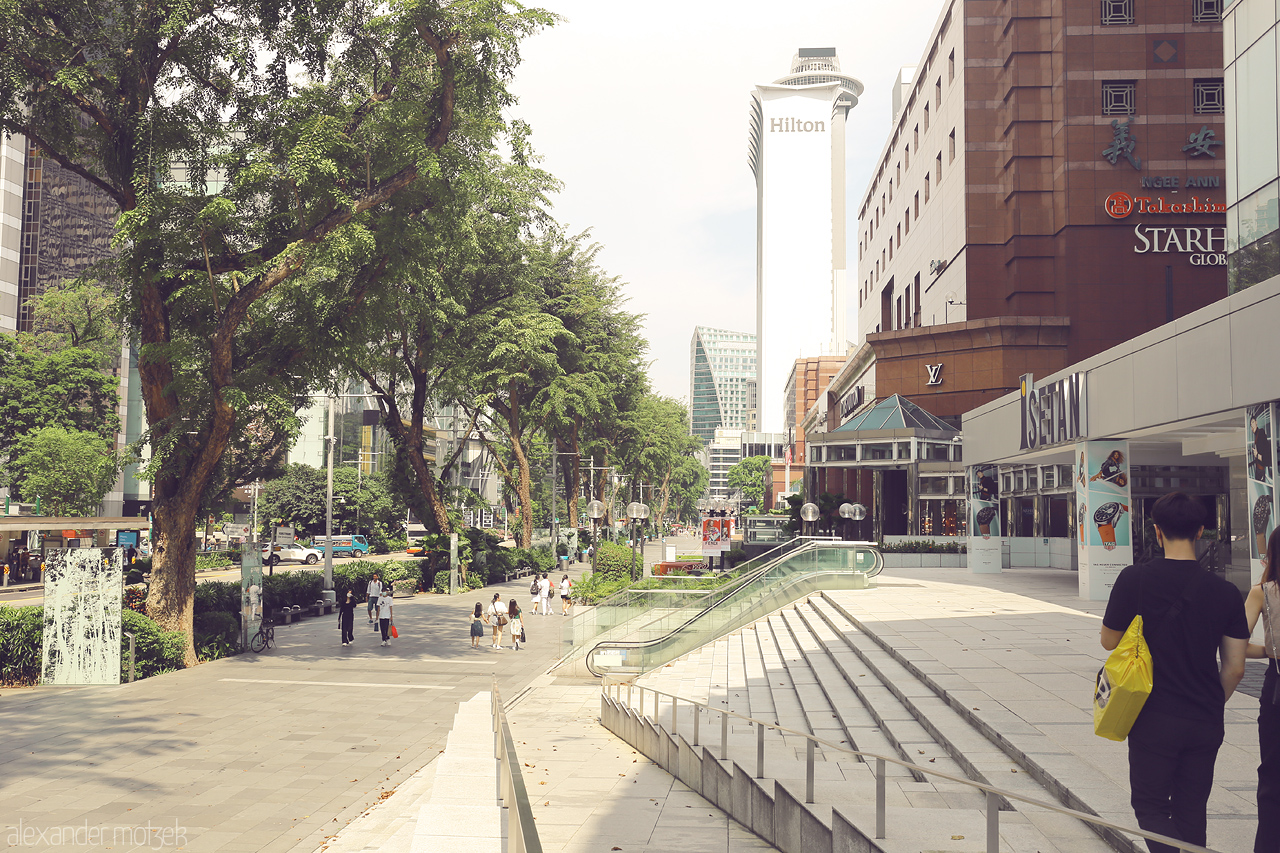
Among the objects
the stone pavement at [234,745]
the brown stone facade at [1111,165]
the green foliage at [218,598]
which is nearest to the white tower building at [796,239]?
the brown stone facade at [1111,165]

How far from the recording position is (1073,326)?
40875 millimetres

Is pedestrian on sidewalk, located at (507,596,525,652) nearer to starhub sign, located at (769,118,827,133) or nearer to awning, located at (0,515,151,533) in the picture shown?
awning, located at (0,515,151,533)

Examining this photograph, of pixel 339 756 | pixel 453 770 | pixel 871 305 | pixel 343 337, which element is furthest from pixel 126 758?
pixel 871 305

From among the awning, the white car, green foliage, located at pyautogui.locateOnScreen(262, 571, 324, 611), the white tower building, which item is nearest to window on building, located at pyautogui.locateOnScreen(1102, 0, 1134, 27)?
green foliage, located at pyautogui.locateOnScreen(262, 571, 324, 611)

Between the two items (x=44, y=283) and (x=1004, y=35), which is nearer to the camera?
(x=1004, y=35)

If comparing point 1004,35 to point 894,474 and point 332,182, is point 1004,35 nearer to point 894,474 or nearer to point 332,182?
point 894,474

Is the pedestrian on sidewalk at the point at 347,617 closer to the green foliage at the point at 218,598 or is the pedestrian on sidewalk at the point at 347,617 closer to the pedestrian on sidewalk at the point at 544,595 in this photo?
the green foliage at the point at 218,598

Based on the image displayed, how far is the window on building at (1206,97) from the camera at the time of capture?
128 ft

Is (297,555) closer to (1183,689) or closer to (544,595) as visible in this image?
(544,595)

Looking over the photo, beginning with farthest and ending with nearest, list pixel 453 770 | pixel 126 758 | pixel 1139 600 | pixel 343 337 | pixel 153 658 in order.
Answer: pixel 343 337
pixel 153 658
pixel 126 758
pixel 453 770
pixel 1139 600

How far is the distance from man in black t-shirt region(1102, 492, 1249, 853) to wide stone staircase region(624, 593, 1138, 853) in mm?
287

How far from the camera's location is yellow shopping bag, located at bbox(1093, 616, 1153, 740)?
3.81 metres

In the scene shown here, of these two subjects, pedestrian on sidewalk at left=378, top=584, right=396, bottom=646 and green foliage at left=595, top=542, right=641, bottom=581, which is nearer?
pedestrian on sidewalk at left=378, top=584, right=396, bottom=646

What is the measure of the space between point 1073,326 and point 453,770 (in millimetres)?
40832
